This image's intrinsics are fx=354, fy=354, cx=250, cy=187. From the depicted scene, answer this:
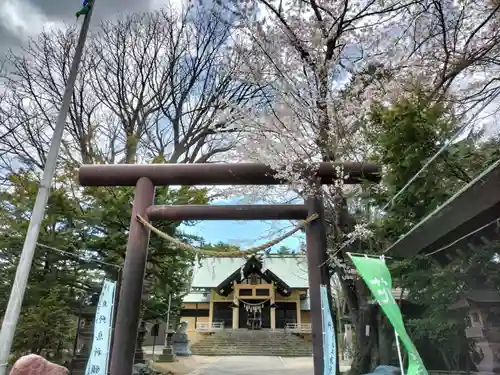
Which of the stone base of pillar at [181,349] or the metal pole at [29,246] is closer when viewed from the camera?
the metal pole at [29,246]

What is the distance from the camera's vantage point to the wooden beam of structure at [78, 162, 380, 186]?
6.00 metres

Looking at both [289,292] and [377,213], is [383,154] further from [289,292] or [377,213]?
[289,292]

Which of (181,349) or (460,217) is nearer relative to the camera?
(460,217)

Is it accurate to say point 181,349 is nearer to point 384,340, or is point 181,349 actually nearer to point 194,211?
point 384,340

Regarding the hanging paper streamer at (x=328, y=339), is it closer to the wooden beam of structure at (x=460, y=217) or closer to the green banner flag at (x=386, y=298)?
the wooden beam of structure at (x=460, y=217)

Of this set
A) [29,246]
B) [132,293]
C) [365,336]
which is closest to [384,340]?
[365,336]

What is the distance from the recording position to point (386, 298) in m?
3.65

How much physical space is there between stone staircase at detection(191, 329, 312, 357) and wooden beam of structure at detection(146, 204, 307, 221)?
2130cm

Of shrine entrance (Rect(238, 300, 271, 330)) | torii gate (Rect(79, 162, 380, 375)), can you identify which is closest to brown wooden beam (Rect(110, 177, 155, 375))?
torii gate (Rect(79, 162, 380, 375))

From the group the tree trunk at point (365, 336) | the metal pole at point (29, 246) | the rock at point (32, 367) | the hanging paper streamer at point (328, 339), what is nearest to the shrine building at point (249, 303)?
the tree trunk at point (365, 336)

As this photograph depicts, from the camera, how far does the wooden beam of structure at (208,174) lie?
6004 mm

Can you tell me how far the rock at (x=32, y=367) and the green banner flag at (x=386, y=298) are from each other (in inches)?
189

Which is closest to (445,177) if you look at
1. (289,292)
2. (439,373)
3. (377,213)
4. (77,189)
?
(377,213)

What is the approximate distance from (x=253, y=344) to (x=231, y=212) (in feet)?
76.1
